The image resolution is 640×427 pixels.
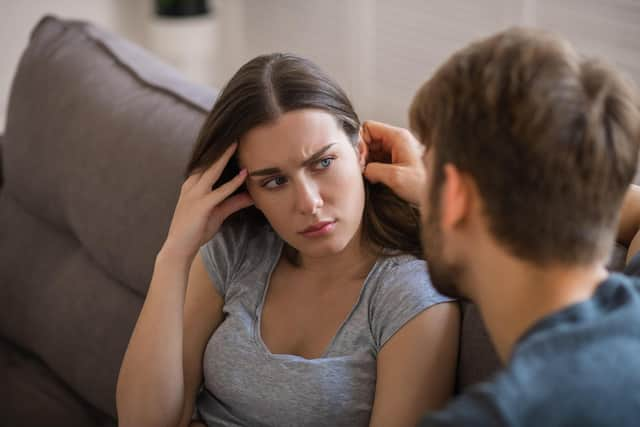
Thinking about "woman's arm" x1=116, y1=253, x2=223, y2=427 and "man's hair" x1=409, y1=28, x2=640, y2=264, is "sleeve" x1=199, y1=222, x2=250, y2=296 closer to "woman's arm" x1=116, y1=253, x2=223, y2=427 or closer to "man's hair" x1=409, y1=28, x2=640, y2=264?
"woman's arm" x1=116, y1=253, x2=223, y2=427

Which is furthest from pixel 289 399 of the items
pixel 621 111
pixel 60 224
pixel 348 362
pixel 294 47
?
pixel 294 47

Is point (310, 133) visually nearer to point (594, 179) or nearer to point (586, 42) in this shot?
point (594, 179)

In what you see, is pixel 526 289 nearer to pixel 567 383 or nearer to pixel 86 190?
pixel 567 383

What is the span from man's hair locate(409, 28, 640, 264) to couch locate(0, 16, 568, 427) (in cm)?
92

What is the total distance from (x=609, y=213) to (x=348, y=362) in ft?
1.84

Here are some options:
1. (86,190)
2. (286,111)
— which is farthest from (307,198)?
(86,190)

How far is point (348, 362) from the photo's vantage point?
135cm

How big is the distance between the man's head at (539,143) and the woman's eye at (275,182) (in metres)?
0.46

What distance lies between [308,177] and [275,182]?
0.07 meters

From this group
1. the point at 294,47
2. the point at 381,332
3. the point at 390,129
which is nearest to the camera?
the point at 381,332

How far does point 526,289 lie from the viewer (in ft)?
3.11

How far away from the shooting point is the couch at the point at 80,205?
5.92 ft

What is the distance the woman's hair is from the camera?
1367mm

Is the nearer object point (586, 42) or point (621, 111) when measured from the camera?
point (621, 111)
